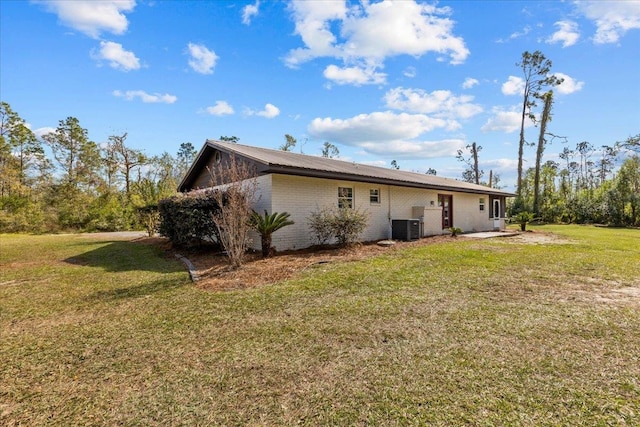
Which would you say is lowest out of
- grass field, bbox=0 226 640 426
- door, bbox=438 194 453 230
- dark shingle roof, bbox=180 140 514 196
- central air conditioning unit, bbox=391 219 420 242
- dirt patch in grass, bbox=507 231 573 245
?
grass field, bbox=0 226 640 426

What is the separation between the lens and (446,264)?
766cm

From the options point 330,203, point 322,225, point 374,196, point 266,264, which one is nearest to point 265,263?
point 266,264

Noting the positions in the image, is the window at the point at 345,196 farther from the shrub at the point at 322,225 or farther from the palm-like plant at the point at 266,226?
the palm-like plant at the point at 266,226

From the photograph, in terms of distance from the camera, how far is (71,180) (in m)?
24.5

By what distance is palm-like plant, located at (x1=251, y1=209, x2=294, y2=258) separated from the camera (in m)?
9.06

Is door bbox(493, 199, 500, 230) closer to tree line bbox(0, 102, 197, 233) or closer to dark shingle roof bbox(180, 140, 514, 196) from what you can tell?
dark shingle roof bbox(180, 140, 514, 196)

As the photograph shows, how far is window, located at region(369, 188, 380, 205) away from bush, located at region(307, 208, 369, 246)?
2.53 metres

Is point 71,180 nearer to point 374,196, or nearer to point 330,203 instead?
point 330,203

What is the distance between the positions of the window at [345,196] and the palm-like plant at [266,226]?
2.97 m

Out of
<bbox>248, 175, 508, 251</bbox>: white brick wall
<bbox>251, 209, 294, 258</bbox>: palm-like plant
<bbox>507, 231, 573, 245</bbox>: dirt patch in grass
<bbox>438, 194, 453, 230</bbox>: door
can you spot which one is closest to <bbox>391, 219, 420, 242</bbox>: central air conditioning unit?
<bbox>248, 175, 508, 251</bbox>: white brick wall

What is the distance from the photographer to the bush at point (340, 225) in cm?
1010

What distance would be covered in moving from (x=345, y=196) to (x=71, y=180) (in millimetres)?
24434

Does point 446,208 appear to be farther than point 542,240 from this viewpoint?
Yes

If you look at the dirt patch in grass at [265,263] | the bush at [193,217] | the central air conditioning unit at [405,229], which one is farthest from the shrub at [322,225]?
A: the central air conditioning unit at [405,229]
